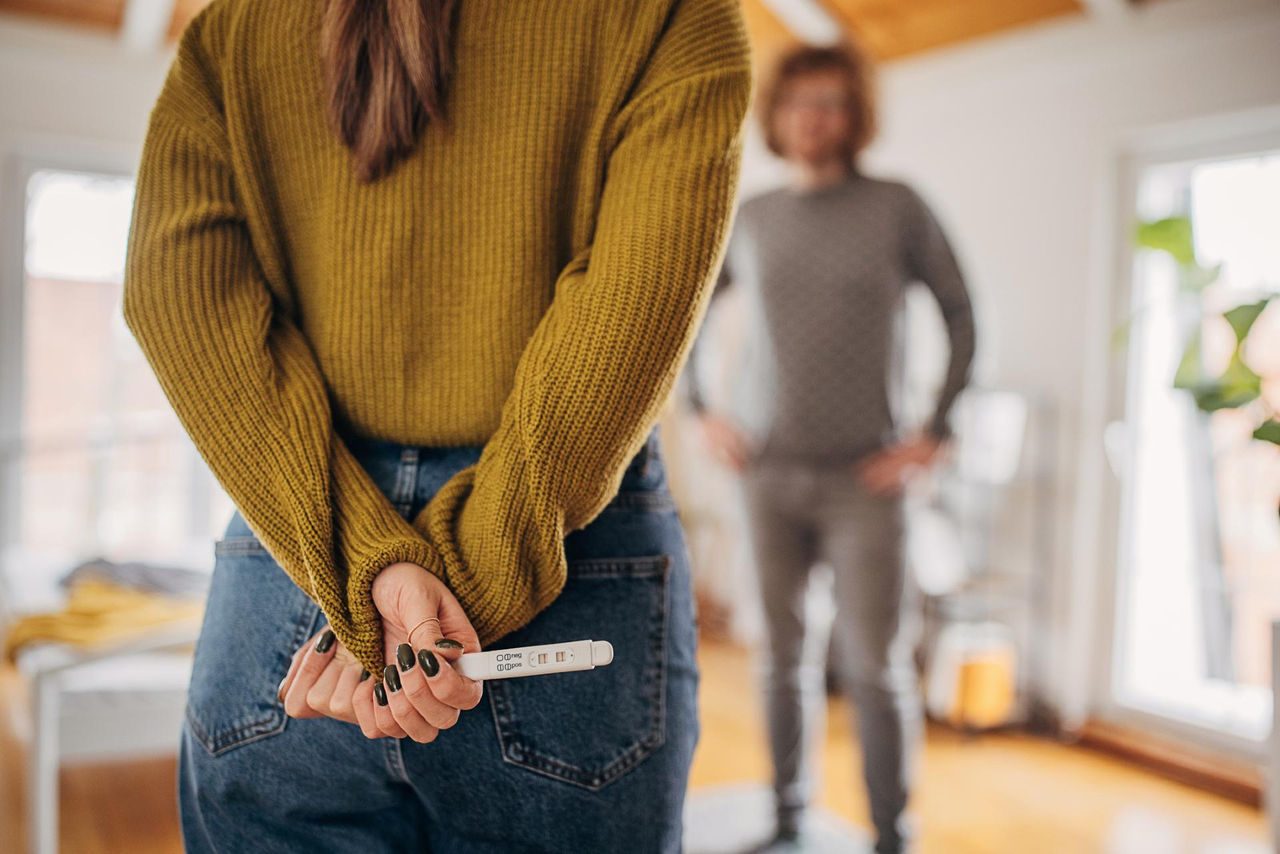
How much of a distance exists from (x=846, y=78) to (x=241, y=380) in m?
1.65

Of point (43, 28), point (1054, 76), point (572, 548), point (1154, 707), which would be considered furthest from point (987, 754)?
point (43, 28)

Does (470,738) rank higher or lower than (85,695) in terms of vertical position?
higher

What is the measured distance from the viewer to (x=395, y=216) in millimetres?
696

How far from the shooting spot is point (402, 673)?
1.90 feet

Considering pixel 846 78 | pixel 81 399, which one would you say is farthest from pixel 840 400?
pixel 81 399

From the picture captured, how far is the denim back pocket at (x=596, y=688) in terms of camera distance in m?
0.64

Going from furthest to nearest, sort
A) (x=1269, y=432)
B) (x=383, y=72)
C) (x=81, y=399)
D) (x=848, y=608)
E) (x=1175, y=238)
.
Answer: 1. (x=81, y=399)
2. (x=1175, y=238)
3. (x=848, y=608)
4. (x=1269, y=432)
5. (x=383, y=72)

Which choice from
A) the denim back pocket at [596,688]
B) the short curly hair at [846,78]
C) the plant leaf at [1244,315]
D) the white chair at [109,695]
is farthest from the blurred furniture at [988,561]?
the denim back pocket at [596,688]

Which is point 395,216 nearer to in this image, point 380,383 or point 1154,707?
point 380,383

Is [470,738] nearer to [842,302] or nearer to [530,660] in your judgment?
[530,660]

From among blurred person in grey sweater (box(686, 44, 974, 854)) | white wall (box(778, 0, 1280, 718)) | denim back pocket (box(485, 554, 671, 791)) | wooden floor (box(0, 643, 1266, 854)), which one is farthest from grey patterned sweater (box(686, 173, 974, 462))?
denim back pocket (box(485, 554, 671, 791))

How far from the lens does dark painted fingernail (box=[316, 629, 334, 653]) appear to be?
0.62 m

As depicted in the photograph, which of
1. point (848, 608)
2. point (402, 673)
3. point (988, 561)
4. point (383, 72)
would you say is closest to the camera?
point (402, 673)

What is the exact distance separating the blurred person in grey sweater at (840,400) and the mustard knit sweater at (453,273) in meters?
1.35
